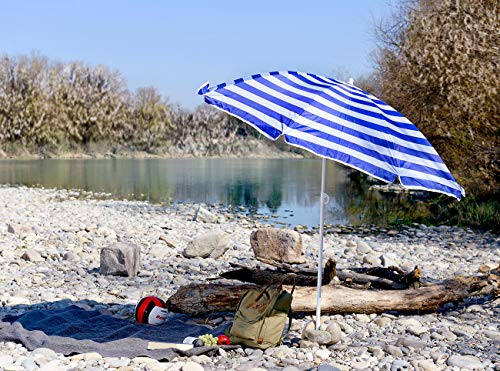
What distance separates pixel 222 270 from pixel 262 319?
352 cm

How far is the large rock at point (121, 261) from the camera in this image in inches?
309

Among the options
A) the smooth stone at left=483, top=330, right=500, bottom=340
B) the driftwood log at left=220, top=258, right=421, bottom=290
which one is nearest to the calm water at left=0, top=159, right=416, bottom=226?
the driftwood log at left=220, top=258, right=421, bottom=290

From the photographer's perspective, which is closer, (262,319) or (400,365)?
(400,365)

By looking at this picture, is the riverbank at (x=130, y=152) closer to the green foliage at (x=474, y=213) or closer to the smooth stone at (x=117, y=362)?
the green foliage at (x=474, y=213)

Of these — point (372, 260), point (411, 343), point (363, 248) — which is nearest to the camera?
point (411, 343)

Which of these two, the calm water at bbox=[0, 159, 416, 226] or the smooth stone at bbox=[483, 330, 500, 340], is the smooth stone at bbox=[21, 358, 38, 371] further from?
the calm water at bbox=[0, 159, 416, 226]

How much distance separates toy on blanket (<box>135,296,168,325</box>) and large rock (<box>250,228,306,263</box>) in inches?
159

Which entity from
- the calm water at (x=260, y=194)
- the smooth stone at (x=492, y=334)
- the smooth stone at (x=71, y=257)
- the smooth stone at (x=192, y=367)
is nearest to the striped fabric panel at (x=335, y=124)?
the smooth stone at (x=492, y=334)

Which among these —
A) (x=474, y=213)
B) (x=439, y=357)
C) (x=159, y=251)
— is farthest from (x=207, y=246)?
(x=474, y=213)

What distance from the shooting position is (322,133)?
4.23 m

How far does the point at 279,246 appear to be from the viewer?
955cm

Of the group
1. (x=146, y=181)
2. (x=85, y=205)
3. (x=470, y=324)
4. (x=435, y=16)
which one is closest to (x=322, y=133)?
(x=470, y=324)

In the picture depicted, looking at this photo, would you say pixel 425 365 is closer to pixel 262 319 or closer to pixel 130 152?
pixel 262 319

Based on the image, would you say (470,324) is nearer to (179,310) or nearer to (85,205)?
(179,310)
